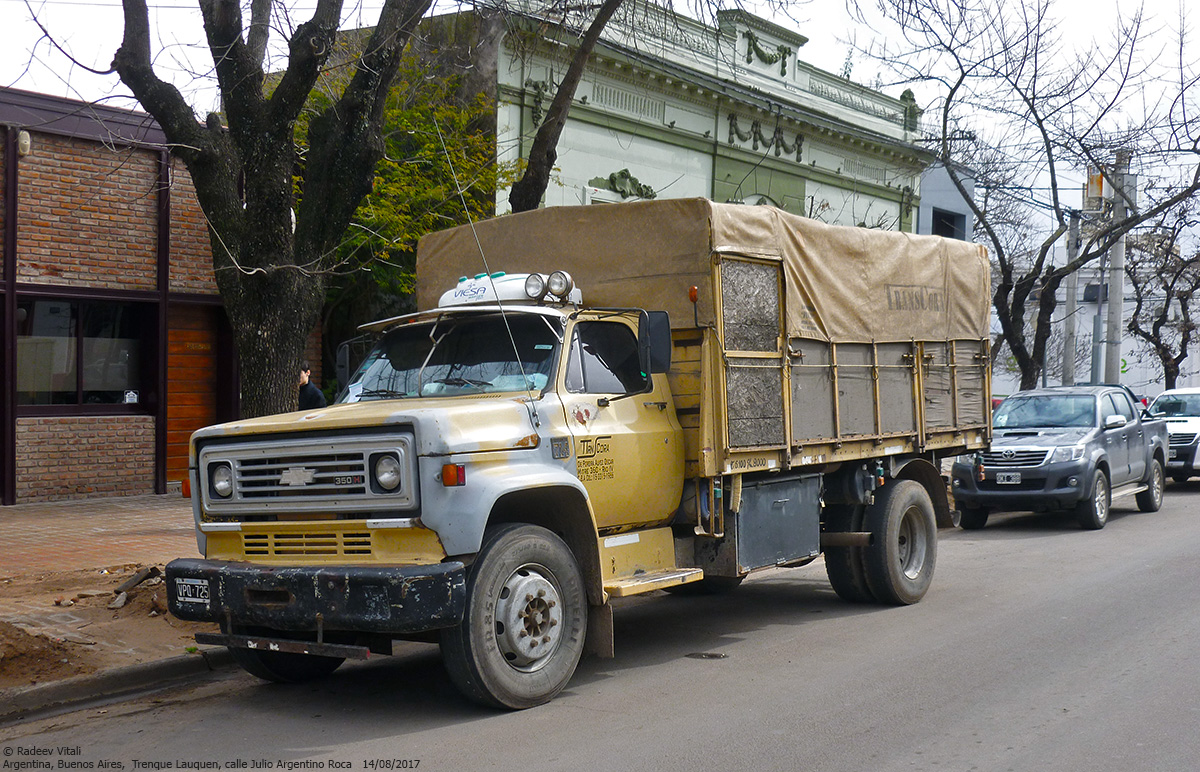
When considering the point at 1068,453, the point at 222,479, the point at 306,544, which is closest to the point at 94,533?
the point at 222,479

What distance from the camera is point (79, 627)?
26.5 ft

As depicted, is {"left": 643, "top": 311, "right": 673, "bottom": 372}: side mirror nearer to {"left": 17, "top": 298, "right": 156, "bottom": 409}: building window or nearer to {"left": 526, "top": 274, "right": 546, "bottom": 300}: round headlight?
{"left": 526, "top": 274, "right": 546, "bottom": 300}: round headlight

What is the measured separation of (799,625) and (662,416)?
243 centimetres

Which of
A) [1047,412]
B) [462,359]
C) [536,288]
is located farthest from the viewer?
[1047,412]

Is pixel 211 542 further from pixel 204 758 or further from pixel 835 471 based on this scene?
pixel 835 471

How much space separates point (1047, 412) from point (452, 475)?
40.3 ft

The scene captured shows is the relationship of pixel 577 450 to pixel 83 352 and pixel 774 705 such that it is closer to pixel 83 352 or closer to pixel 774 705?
pixel 774 705

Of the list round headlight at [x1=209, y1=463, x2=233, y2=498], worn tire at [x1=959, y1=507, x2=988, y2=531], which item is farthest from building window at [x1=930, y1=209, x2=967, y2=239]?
round headlight at [x1=209, y1=463, x2=233, y2=498]

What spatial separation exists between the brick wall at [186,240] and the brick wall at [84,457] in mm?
2048

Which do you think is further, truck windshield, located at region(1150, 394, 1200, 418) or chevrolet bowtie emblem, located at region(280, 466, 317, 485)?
truck windshield, located at region(1150, 394, 1200, 418)

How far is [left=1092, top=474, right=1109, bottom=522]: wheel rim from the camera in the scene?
48.7ft

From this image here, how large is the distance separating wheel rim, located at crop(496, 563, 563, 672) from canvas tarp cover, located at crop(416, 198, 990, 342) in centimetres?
210

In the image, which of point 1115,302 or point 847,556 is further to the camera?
point 1115,302

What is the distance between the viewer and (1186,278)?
3397cm
